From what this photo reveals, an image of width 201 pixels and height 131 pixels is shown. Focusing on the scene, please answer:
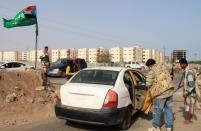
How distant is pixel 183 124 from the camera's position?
903 centimetres

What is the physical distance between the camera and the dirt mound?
9.30 meters

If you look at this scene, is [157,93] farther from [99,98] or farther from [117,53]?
[117,53]

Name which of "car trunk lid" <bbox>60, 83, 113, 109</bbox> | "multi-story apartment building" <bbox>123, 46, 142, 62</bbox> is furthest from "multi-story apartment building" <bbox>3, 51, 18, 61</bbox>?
"car trunk lid" <bbox>60, 83, 113, 109</bbox>

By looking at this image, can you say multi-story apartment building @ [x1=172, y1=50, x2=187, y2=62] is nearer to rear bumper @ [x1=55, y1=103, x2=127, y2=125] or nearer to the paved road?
the paved road

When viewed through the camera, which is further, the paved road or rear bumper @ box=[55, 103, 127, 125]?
the paved road

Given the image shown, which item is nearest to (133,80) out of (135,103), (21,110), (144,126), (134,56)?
(135,103)

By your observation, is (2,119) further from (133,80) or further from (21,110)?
(133,80)

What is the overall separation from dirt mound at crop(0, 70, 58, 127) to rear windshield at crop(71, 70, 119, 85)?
79.7 inches

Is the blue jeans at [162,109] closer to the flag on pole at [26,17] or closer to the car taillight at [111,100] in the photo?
the car taillight at [111,100]

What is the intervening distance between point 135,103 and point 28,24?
7.80 meters

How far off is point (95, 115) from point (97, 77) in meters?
1.26

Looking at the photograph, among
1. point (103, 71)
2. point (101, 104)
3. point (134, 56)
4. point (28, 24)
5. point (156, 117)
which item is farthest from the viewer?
point (134, 56)

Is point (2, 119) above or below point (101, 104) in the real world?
below

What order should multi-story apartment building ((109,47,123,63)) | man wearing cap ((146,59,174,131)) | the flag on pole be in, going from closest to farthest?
man wearing cap ((146,59,174,131))
the flag on pole
multi-story apartment building ((109,47,123,63))
